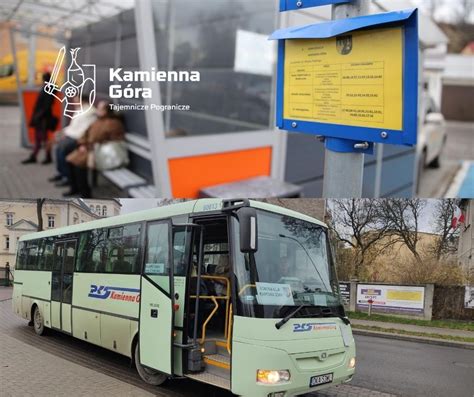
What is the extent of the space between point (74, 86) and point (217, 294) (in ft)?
5.53

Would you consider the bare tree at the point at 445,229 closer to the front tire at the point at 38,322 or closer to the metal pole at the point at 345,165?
the metal pole at the point at 345,165

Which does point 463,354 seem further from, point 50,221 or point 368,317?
point 50,221

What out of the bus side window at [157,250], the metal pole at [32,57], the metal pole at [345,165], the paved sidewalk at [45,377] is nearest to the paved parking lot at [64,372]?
the paved sidewalk at [45,377]

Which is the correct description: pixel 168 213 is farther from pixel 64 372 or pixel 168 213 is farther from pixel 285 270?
pixel 64 372

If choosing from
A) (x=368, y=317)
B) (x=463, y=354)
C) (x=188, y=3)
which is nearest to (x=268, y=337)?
(x=368, y=317)

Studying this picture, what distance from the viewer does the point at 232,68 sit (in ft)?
10.8

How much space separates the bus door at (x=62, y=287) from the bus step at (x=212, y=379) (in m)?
1.62

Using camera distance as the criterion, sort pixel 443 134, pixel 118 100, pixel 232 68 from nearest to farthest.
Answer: pixel 118 100, pixel 232 68, pixel 443 134

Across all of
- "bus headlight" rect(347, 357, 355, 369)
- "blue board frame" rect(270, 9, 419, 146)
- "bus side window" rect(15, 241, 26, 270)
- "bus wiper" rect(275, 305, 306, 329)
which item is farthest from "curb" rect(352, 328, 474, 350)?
"bus side window" rect(15, 241, 26, 270)

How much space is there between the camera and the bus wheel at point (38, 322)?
384 cm

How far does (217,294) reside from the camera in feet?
12.2

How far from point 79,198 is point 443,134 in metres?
2.31

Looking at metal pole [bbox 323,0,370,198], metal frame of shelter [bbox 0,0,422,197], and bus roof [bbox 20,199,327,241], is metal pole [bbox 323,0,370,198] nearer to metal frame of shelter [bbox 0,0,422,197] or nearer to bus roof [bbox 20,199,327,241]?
metal frame of shelter [bbox 0,0,422,197]

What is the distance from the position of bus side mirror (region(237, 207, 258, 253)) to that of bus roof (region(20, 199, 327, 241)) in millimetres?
187
